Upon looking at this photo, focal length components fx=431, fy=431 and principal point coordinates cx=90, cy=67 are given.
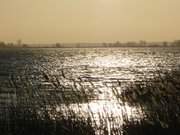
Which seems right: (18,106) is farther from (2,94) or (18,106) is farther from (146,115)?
(2,94)

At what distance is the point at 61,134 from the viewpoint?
1972cm

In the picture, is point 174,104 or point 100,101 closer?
point 174,104

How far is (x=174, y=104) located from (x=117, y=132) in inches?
144

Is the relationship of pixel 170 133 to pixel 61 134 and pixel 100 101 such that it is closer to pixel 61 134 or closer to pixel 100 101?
pixel 61 134

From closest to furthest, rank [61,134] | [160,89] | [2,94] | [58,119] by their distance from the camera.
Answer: [61,134] < [58,119] < [160,89] < [2,94]

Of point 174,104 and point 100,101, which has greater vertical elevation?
point 174,104

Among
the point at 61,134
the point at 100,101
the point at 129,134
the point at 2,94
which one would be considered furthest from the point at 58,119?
the point at 2,94

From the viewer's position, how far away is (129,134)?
2006 cm

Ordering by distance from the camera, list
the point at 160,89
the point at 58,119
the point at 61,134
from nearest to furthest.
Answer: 1. the point at 61,134
2. the point at 58,119
3. the point at 160,89

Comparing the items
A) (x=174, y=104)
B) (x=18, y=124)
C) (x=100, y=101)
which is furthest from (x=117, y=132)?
(x=100, y=101)

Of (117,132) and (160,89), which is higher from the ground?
(160,89)

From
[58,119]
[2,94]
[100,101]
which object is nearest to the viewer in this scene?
[58,119]

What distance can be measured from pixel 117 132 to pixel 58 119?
306 cm

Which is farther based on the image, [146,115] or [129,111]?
[129,111]
